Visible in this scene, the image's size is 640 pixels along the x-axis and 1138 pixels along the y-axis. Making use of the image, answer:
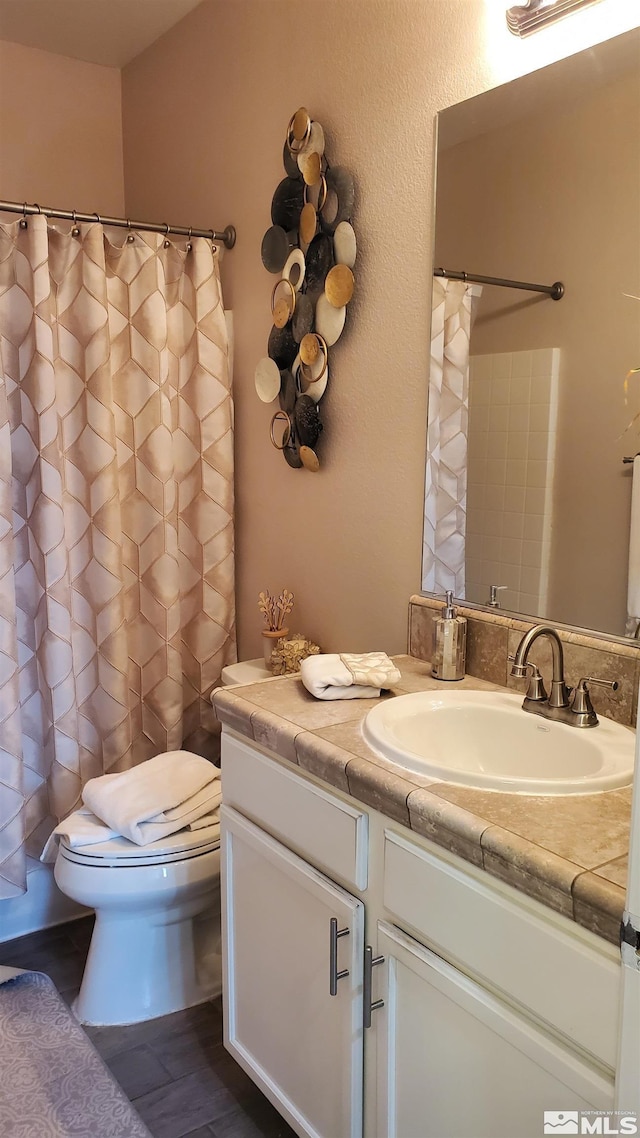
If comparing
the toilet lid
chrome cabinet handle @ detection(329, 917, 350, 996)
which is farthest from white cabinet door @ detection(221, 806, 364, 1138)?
the toilet lid

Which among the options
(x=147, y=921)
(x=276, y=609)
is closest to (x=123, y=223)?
(x=276, y=609)

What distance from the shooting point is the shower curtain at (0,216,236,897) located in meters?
2.15

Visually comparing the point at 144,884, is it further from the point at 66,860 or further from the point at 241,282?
the point at 241,282


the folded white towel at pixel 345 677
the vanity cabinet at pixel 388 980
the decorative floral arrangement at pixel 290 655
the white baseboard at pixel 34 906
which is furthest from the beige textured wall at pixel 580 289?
the white baseboard at pixel 34 906

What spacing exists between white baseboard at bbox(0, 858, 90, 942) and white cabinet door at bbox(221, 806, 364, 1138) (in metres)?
0.88

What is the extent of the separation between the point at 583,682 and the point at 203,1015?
4.23ft

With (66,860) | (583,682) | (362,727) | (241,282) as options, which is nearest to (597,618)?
(583,682)

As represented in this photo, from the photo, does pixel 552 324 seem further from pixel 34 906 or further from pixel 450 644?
pixel 34 906

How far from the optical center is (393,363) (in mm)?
1862

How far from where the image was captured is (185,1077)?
1.83m

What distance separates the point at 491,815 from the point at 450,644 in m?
0.61

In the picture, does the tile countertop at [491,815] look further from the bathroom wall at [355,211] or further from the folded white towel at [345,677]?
the bathroom wall at [355,211]

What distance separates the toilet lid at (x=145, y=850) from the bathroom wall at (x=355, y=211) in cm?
58

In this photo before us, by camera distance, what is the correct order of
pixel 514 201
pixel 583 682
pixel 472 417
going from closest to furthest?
pixel 583 682 → pixel 514 201 → pixel 472 417
